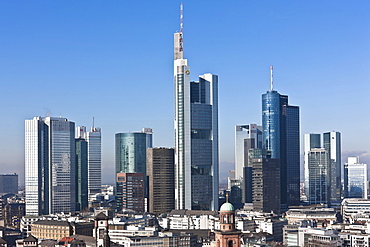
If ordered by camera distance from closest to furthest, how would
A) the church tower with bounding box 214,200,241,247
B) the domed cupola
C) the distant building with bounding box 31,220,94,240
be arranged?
the church tower with bounding box 214,200,241,247 → the domed cupola → the distant building with bounding box 31,220,94,240

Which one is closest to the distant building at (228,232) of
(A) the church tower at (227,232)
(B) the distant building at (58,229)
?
(A) the church tower at (227,232)

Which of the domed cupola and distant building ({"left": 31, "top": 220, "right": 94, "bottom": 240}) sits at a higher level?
the domed cupola

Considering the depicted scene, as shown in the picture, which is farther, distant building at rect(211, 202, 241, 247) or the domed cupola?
the domed cupola

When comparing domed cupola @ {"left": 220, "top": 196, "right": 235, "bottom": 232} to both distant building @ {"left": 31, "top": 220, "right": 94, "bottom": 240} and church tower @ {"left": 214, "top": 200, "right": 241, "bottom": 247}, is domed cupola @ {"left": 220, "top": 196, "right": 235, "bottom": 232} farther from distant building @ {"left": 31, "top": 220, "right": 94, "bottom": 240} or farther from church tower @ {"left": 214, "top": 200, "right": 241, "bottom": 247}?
distant building @ {"left": 31, "top": 220, "right": 94, "bottom": 240}

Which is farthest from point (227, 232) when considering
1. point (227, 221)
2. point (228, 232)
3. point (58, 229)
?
point (58, 229)

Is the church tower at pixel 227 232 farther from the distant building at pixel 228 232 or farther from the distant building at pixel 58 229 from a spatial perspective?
the distant building at pixel 58 229

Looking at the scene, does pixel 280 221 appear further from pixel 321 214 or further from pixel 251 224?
pixel 321 214

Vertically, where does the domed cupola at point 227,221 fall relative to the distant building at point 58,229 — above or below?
above

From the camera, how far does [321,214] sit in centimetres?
19888

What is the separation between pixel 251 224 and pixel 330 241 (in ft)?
180

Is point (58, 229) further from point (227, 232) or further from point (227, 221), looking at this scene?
point (227, 232)

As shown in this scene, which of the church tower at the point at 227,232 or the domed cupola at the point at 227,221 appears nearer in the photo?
the church tower at the point at 227,232

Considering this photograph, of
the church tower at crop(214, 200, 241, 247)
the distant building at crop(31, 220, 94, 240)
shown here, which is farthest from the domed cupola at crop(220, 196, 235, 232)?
the distant building at crop(31, 220, 94, 240)

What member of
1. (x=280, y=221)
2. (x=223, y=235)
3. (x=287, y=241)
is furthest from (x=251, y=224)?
(x=223, y=235)
